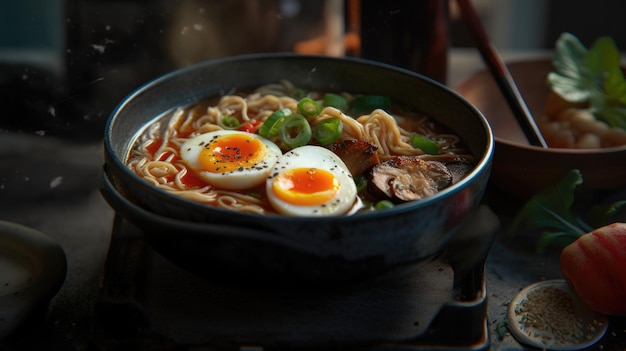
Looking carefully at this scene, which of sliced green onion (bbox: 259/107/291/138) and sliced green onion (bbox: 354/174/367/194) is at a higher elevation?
sliced green onion (bbox: 259/107/291/138)

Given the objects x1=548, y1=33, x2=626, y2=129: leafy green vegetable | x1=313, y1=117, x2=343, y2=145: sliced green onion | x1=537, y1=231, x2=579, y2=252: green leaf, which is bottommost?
→ x1=537, y1=231, x2=579, y2=252: green leaf

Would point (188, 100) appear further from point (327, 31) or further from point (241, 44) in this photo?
point (327, 31)

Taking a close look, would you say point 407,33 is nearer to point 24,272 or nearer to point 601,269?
point 601,269

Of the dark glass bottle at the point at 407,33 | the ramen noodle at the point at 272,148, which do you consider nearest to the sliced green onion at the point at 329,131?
the ramen noodle at the point at 272,148

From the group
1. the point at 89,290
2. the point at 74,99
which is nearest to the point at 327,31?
the point at 74,99

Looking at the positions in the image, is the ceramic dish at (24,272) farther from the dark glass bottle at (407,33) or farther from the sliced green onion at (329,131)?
the dark glass bottle at (407,33)

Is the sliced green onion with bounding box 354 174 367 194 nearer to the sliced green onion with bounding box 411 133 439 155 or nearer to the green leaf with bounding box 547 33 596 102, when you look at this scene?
the sliced green onion with bounding box 411 133 439 155

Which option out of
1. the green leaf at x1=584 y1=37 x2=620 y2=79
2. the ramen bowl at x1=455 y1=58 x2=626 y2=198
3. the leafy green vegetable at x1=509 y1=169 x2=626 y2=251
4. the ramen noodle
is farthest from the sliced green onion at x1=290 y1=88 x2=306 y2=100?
the green leaf at x1=584 y1=37 x2=620 y2=79

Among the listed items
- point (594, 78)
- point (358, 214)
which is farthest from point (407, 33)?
point (358, 214)
